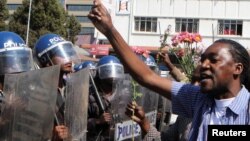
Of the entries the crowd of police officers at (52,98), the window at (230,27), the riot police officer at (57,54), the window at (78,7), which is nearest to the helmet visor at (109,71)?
the crowd of police officers at (52,98)

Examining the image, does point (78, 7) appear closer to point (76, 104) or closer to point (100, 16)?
point (76, 104)

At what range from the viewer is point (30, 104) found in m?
3.02

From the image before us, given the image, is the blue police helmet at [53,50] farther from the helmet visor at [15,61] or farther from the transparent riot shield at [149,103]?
the transparent riot shield at [149,103]

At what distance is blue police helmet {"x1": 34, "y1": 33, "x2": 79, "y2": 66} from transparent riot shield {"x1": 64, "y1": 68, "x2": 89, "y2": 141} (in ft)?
0.77

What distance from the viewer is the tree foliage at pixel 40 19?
3091 cm

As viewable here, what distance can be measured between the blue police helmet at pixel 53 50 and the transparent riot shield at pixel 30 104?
2.81 ft

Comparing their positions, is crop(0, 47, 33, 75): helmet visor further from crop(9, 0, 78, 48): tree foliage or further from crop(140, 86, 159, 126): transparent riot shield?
crop(9, 0, 78, 48): tree foliage

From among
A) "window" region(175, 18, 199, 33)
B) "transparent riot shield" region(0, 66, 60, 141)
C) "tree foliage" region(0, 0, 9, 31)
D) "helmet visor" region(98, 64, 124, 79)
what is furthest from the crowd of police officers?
"window" region(175, 18, 199, 33)

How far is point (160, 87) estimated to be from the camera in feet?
8.95

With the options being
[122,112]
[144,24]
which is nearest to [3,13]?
[144,24]

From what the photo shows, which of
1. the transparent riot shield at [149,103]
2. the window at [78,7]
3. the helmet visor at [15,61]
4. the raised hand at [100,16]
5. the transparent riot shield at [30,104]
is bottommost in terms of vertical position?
the transparent riot shield at [149,103]

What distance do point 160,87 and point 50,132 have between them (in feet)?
2.40

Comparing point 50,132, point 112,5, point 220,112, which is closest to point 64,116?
point 50,132

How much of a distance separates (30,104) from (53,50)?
99cm
